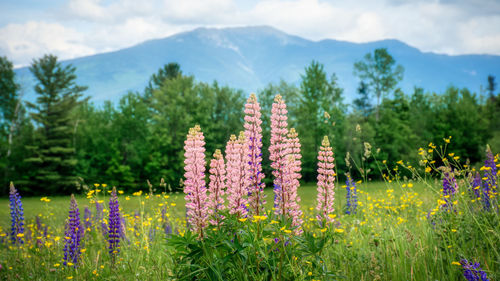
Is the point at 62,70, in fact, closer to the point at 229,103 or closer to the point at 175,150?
the point at 175,150

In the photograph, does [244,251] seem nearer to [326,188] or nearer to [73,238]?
[326,188]

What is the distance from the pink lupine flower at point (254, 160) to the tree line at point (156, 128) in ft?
72.8

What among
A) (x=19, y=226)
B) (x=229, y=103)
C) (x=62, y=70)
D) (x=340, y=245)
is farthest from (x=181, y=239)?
(x=62, y=70)

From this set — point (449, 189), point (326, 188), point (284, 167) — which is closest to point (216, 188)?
point (284, 167)

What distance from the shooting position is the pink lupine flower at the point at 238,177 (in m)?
3.98

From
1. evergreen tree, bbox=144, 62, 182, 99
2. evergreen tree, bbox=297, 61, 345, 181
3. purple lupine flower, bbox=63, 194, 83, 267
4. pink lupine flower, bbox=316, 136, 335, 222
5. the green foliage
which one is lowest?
purple lupine flower, bbox=63, 194, 83, 267

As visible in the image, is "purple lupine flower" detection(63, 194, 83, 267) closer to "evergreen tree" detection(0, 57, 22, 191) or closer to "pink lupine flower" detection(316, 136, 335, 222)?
"pink lupine flower" detection(316, 136, 335, 222)

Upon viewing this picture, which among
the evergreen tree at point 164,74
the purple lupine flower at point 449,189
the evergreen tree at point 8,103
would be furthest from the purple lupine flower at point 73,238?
the evergreen tree at point 164,74

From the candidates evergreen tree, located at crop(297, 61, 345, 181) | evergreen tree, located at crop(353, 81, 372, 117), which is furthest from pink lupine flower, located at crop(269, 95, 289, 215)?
evergreen tree, located at crop(353, 81, 372, 117)

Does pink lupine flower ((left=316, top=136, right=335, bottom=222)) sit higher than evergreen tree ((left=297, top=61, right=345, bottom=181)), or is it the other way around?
evergreen tree ((left=297, top=61, right=345, bottom=181))

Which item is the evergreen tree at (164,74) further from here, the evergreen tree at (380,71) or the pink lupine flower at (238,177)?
the pink lupine flower at (238,177)

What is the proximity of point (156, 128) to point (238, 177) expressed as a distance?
3062 cm

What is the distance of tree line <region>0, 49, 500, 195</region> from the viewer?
101ft

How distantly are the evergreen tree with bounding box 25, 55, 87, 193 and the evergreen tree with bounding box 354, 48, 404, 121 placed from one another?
3597cm
